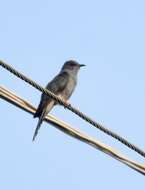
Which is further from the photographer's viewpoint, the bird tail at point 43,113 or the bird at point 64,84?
the bird at point 64,84

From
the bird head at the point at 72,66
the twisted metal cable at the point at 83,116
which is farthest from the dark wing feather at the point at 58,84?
the twisted metal cable at the point at 83,116

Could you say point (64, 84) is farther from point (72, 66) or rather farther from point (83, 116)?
point (83, 116)

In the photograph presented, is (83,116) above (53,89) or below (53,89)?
below

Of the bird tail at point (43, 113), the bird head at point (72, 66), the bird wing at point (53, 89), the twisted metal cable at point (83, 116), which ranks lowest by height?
the twisted metal cable at point (83, 116)

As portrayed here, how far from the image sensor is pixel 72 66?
535 inches

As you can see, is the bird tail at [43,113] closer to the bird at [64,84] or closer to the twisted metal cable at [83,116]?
the bird at [64,84]

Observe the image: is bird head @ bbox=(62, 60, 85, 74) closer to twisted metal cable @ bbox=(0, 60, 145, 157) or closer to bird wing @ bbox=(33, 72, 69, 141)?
bird wing @ bbox=(33, 72, 69, 141)

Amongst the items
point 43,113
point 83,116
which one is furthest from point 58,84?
point 83,116

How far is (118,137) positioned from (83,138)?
0.41 meters

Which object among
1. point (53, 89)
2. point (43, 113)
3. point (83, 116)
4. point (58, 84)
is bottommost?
point (83, 116)

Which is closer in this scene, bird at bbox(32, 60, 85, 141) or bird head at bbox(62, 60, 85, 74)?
bird at bbox(32, 60, 85, 141)

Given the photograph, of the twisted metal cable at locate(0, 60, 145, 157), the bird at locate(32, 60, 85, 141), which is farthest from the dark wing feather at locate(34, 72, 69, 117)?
the twisted metal cable at locate(0, 60, 145, 157)

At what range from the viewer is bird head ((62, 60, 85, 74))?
1340cm

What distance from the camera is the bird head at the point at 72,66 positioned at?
13.4 meters
